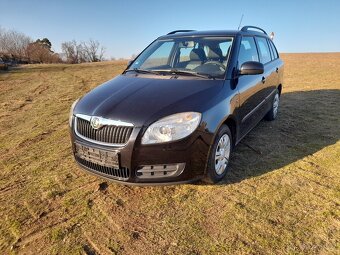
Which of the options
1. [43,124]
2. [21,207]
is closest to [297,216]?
[21,207]

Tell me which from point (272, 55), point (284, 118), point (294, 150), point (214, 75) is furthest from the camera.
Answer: point (284, 118)

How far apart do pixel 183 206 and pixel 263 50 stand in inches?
136

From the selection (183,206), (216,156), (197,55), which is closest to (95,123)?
(183,206)

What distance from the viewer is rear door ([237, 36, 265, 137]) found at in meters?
3.94

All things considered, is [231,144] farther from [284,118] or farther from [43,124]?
[43,124]

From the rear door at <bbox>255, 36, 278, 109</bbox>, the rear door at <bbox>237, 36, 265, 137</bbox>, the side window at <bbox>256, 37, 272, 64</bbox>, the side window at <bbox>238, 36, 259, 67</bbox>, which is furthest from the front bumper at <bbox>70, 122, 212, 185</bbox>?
the side window at <bbox>256, 37, 272, 64</bbox>

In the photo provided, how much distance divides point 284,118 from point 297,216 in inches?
146

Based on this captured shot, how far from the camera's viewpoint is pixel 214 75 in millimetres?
3697

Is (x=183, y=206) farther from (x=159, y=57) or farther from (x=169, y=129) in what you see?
(x=159, y=57)

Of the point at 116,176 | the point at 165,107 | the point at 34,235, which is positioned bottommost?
the point at 34,235

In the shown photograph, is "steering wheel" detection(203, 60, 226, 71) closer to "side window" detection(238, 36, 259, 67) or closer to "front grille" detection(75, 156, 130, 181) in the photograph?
"side window" detection(238, 36, 259, 67)

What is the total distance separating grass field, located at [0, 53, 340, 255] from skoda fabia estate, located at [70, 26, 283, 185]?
32 cm

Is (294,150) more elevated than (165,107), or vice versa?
(165,107)

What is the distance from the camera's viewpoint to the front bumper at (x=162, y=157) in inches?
114
